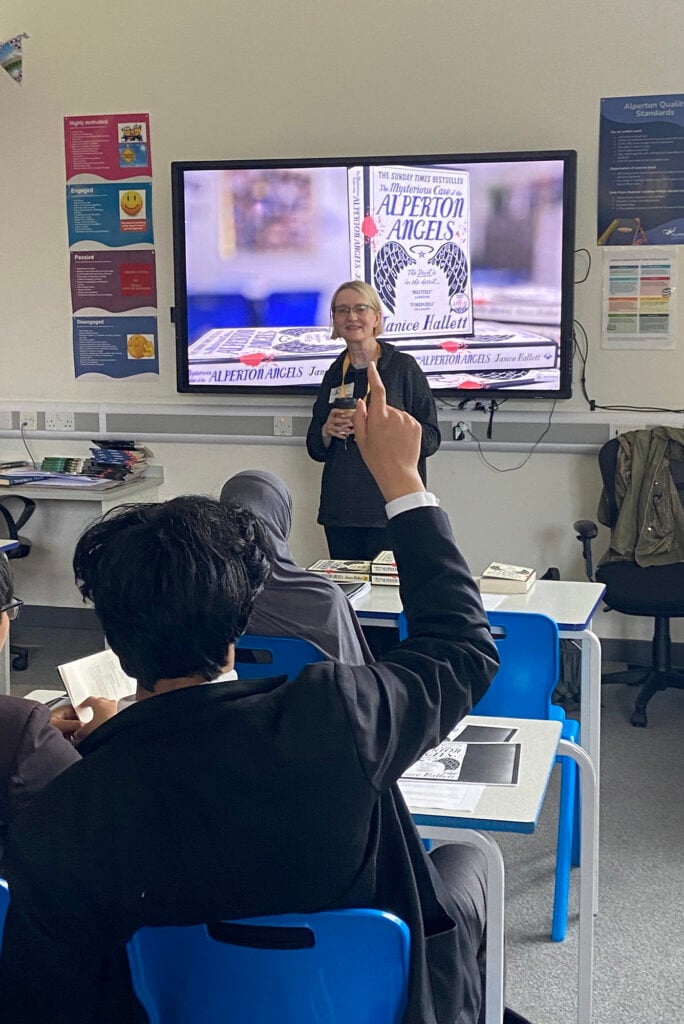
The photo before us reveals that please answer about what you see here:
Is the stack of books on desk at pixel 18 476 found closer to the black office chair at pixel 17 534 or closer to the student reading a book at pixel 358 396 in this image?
the black office chair at pixel 17 534

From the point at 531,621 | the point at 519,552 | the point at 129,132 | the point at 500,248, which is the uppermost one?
the point at 129,132

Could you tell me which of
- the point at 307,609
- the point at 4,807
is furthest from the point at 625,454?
the point at 4,807

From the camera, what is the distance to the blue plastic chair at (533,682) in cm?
264

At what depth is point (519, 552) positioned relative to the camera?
506cm

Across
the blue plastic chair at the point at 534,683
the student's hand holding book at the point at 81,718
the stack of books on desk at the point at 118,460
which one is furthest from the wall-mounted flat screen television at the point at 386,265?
the student's hand holding book at the point at 81,718

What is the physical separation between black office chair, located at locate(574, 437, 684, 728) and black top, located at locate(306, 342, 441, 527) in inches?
29.0

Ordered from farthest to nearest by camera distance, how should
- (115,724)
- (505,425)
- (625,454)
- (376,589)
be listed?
(505,425) < (625,454) < (376,589) < (115,724)

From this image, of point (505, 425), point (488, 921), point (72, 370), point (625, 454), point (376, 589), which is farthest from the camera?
point (72, 370)

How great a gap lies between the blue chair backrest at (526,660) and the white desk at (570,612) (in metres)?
0.21

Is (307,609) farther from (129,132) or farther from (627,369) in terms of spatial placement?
(129,132)

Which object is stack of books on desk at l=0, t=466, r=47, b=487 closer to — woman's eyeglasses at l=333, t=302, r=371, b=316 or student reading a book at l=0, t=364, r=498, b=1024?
woman's eyeglasses at l=333, t=302, r=371, b=316

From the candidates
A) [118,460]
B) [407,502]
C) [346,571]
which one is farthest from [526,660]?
[118,460]

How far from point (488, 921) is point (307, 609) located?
3.14 feet

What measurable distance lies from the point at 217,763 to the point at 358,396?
10.6 feet
